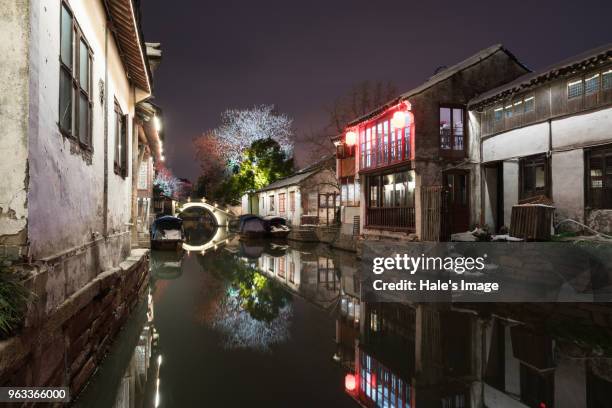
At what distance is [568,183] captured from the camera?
41.4ft

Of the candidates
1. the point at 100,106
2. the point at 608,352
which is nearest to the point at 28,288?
the point at 100,106

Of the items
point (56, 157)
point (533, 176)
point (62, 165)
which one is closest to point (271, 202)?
point (533, 176)

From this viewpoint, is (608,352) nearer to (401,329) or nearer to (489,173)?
(401,329)

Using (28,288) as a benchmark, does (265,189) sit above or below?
above

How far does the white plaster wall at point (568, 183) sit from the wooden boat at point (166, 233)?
18878 mm

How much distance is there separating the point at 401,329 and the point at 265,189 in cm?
3546

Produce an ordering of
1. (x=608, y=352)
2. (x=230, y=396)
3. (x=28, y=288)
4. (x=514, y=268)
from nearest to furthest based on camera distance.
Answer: (x=28, y=288), (x=230, y=396), (x=608, y=352), (x=514, y=268)

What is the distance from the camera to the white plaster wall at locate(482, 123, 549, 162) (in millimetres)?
13602

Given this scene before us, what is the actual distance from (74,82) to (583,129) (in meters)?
13.0

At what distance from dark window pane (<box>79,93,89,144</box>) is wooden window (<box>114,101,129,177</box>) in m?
2.96

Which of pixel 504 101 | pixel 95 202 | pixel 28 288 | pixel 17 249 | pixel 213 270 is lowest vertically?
pixel 213 270

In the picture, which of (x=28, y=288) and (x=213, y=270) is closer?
(x=28, y=288)

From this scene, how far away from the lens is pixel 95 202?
700 centimetres

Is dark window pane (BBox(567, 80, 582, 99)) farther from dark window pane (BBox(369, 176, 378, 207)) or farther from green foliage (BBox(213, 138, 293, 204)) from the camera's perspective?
green foliage (BBox(213, 138, 293, 204))
